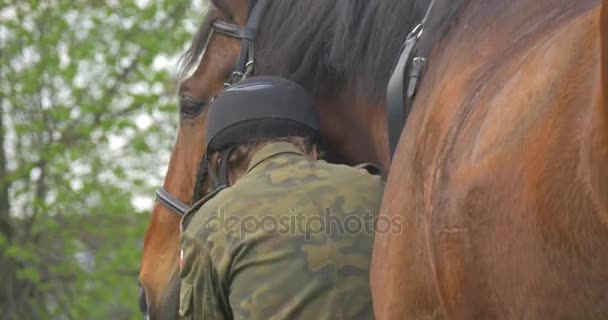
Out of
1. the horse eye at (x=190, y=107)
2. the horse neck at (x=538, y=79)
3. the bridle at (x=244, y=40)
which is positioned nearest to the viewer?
the horse neck at (x=538, y=79)

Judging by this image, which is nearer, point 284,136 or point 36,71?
point 284,136

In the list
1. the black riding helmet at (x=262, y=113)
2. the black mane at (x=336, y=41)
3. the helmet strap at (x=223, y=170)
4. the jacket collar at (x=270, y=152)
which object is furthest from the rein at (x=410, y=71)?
the helmet strap at (x=223, y=170)

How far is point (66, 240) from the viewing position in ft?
39.0

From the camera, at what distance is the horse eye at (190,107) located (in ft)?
13.5

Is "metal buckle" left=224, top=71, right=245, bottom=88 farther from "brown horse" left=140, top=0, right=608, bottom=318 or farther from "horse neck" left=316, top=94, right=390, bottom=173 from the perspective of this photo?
"brown horse" left=140, top=0, right=608, bottom=318

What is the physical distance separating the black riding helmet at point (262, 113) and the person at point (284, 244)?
0.18m

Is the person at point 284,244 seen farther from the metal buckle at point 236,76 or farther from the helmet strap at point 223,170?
the metal buckle at point 236,76

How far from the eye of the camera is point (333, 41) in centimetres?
346

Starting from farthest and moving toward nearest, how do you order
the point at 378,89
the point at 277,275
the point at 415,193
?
the point at 378,89
the point at 277,275
the point at 415,193

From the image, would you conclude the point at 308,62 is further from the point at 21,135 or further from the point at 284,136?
the point at 21,135

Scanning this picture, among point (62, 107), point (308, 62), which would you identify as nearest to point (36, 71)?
point (62, 107)

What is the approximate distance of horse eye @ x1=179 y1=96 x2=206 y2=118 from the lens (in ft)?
13.5

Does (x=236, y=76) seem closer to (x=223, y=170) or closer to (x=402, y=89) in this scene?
(x=223, y=170)

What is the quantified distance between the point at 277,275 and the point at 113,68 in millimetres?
8643
